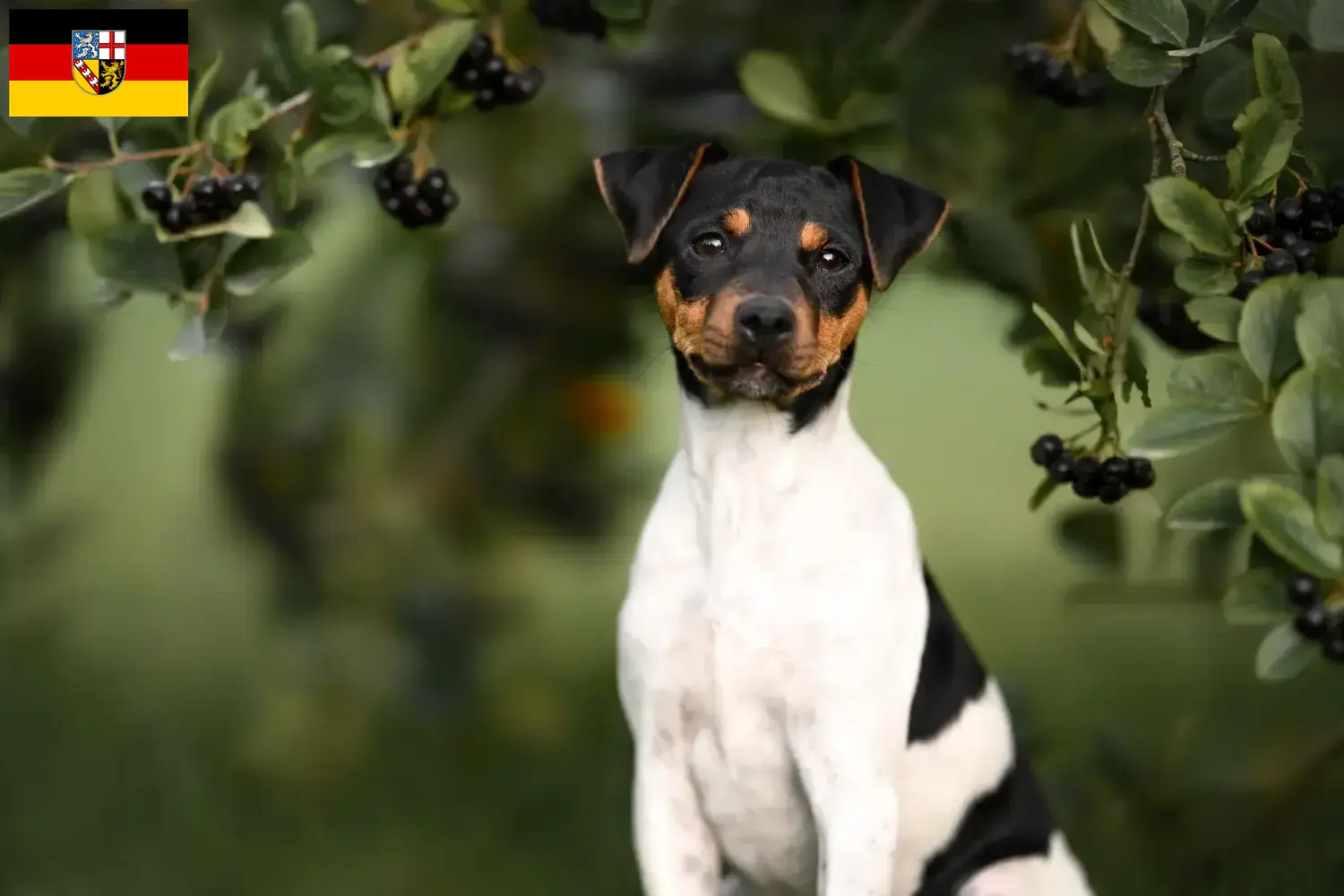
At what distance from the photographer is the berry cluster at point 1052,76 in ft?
8.92

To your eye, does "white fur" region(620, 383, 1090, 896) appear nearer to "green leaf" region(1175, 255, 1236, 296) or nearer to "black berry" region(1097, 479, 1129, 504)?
"black berry" region(1097, 479, 1129, 504)

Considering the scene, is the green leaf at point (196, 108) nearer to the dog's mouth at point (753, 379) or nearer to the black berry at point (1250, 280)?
the dog's mouth at point (753, 379)

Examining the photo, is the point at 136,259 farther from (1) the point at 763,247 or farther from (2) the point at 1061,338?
(2) the point at 1061,338

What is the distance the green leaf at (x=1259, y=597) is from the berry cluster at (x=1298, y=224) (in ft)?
1.36

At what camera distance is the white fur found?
2455 millimetres

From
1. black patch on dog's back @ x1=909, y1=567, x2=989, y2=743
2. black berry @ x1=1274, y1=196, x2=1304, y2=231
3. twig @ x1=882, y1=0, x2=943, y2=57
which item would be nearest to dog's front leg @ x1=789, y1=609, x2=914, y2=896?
black patch on dog's back @ x1=909, y1=567, x2=989, y2=743

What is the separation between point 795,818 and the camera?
2574 mm

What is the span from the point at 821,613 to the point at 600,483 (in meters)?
1.15

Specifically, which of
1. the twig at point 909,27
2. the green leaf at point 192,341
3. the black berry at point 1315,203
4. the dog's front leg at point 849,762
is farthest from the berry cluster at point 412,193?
the black berry at point 1315,203

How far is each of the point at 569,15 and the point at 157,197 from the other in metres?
0.68

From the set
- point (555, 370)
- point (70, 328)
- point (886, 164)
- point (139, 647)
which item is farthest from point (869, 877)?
point (139, 647)

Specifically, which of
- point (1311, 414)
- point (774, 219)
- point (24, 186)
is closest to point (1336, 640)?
point (1311, 414)

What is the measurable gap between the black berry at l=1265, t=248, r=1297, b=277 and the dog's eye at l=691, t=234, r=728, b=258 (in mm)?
705

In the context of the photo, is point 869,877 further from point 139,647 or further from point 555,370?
point 139,647
